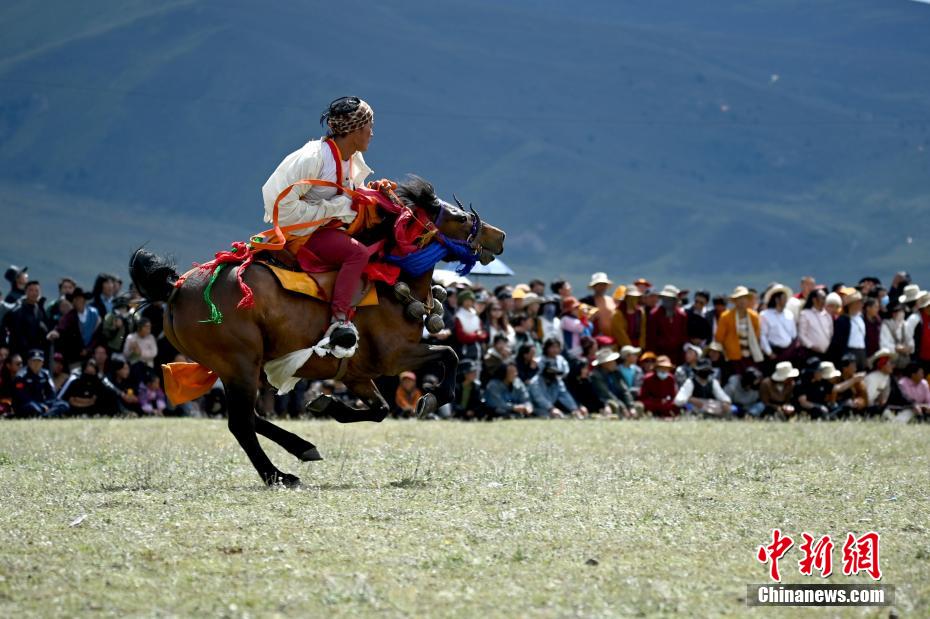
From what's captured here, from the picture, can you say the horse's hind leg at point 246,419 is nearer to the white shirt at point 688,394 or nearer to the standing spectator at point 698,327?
the white shirt at point 688,394

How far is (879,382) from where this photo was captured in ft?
65.2

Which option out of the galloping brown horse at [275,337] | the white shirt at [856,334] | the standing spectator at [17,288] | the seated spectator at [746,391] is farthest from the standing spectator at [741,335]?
the galloping brown horse at [275,337]

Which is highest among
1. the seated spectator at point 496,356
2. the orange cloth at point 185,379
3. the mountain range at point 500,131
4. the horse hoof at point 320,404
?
the mountain range at point 500,131

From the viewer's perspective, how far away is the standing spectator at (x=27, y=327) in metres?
19.0

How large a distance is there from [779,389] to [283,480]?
37.4ft

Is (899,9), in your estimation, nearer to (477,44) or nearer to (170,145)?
(477,44)

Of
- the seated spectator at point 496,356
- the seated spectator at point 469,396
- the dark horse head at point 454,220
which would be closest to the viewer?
the dark horse head at point 454,220

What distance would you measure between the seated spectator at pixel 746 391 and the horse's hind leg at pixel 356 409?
1011 cm

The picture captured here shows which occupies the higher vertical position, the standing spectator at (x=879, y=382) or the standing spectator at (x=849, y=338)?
the standing spectator at (x=849, y=338)

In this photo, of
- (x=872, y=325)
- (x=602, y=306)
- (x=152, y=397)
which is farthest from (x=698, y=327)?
(x=152, y=397)

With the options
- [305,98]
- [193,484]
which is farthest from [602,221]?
[193,484]

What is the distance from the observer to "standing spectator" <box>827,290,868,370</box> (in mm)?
20766

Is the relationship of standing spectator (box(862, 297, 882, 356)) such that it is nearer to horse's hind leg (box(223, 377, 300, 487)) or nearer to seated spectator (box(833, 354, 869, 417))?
seated spectator (box(833, 354, 869, 417))

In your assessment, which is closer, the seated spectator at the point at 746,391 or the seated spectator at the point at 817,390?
the seated spectator at the point at 817,390
